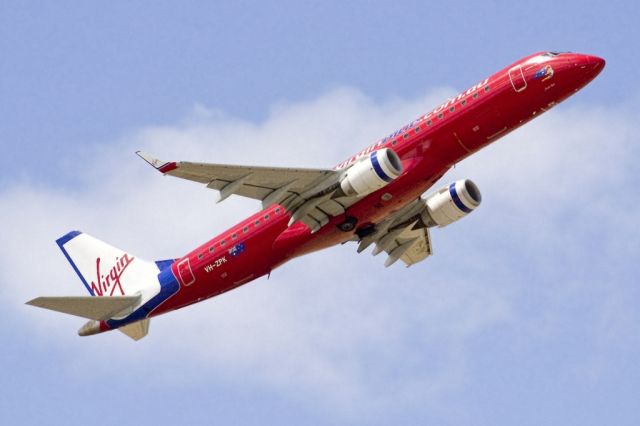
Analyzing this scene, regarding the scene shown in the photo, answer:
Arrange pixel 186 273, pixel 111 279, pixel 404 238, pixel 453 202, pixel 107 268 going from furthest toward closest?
pixel 107 268
pixel 111 279
pixel 404 238
pixel 453 202
pixel 186 273

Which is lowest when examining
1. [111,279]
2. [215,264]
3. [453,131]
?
[215,264]

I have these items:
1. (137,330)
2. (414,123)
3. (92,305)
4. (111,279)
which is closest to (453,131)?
(414,123)

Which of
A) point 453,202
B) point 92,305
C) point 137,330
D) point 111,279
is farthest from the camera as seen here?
point 111,279

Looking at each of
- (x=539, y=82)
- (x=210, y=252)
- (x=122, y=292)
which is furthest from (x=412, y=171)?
(x=122, y=292)

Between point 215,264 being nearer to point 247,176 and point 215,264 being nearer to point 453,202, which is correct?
point 247,176

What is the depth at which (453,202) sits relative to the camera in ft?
201

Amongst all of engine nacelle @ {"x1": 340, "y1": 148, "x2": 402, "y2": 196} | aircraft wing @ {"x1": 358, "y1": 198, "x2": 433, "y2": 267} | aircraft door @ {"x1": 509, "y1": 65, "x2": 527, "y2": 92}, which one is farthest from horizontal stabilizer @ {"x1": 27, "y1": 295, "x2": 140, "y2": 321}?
aircraft door @ {"x1": 509, "y1": 65, "x2": 527, "y2": 92}

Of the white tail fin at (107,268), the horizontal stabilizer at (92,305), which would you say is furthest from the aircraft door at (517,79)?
the horizontal stabilizer at (92,305)

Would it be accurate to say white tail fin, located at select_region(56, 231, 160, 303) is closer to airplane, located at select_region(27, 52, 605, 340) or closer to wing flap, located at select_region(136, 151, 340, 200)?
airplane, located at select_region(27, 52, 605, 340)

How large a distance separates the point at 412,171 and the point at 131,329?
18.7 meters

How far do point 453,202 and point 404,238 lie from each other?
490cm

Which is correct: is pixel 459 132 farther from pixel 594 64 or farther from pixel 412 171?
pixel 594 64

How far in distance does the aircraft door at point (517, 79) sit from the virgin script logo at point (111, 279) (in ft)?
76.4

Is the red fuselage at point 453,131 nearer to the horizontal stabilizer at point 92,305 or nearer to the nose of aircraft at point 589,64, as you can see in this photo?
the nose of aircraft at point 589,64
